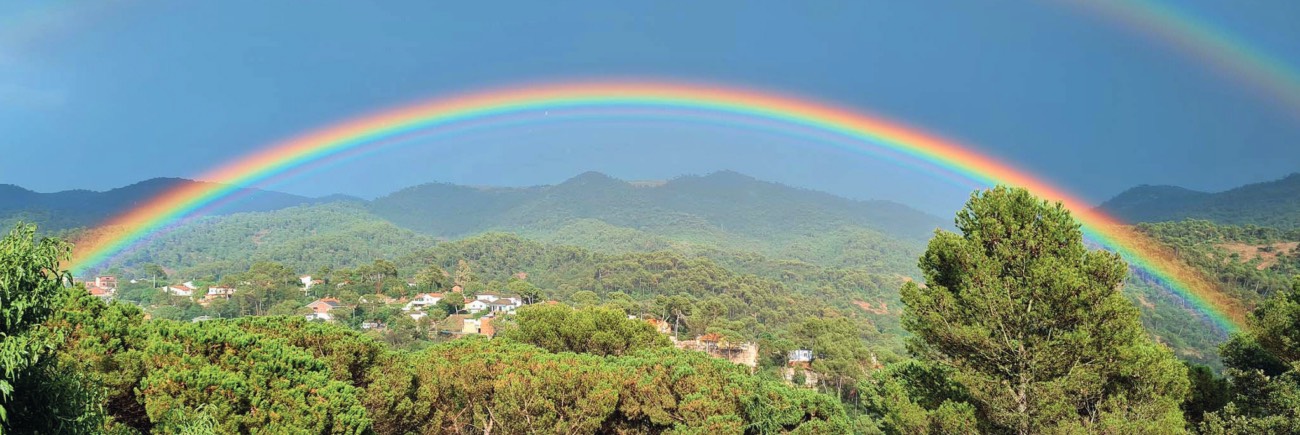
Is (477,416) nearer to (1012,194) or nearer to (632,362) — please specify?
(632,362)

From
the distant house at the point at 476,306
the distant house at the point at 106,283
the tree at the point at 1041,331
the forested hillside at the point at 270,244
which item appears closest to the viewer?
the tree at the point at 1041,331

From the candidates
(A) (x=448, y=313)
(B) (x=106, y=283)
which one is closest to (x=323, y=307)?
(A) (x=448, y=313)

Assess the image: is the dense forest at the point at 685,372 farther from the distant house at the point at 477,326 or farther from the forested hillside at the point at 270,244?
the forested hillside at the point at 270,244

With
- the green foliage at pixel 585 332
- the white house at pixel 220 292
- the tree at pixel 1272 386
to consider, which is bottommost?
the white house at pixel 220 292

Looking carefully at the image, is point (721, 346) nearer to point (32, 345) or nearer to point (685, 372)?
point (685, 372)

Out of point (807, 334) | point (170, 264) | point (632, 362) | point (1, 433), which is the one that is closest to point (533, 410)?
point (632, 362)

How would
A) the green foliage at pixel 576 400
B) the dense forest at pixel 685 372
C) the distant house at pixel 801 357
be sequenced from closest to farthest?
the dense forest at pixel 685 372, the green foliage at pixel 576 400, the distant house at pixel 801 357

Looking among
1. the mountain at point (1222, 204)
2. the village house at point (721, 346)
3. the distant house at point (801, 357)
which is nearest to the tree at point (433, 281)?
the village house at point (721, 346)
